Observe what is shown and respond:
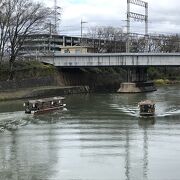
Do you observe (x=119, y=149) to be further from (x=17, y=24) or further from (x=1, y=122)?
(x=17, y=24)

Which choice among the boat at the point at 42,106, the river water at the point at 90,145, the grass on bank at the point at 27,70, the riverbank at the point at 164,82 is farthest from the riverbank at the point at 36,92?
the riverbank at the point at 164,82

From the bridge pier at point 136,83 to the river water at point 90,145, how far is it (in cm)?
3526

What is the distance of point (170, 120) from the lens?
48438 mm

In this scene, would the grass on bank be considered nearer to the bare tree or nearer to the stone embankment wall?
the stone embankment wall

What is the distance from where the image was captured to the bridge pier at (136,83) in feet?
301

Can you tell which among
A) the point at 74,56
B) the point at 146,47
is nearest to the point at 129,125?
the point at 74,56

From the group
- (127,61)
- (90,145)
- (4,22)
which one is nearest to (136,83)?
(127,61)

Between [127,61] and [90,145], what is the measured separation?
186ft

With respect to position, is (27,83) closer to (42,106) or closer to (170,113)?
(42,106)

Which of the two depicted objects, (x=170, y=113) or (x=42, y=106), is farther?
(x=170, y=113)

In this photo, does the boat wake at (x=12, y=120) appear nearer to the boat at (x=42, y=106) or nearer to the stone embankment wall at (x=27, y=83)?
the boat at (x=42, y=106)

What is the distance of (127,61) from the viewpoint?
89.9 metres

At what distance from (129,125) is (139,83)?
169 feet

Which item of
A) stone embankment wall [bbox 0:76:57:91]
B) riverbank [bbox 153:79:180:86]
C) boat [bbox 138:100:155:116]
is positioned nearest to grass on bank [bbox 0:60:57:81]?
stone embankment wall [bbox 0:76:57:91]
